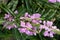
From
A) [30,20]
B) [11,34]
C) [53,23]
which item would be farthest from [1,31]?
[53,23]

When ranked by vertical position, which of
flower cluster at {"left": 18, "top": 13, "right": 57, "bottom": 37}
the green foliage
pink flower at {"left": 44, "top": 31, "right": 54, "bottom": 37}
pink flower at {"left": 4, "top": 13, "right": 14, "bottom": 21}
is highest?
the green foliage

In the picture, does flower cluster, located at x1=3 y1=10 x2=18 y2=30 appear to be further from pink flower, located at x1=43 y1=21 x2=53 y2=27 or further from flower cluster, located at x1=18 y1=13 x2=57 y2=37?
pink flower, located at x1=43 y1=21 x2=53 y2=27

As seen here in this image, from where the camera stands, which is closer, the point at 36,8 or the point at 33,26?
the point at 33,26

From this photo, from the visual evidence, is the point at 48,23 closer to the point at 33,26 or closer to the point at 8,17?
the point at 33,26

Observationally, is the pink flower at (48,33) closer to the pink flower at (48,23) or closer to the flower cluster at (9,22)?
the pink flower at (48,23)

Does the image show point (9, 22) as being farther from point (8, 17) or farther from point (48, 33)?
point (48, 33)

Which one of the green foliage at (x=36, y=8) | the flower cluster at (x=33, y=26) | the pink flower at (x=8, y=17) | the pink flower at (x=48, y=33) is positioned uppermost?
the green foliage at (x=36, y=8)

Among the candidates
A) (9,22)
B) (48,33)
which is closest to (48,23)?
(48,33)


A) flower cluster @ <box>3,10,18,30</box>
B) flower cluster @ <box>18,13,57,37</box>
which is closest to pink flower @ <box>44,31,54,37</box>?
flower cluster @ <box>18,13,57,37</box>

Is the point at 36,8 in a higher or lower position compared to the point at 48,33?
higher

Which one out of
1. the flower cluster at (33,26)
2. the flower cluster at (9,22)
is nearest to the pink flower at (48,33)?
the flower cluster at (33,26)

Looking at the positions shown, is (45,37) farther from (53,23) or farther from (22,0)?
(22,0)
